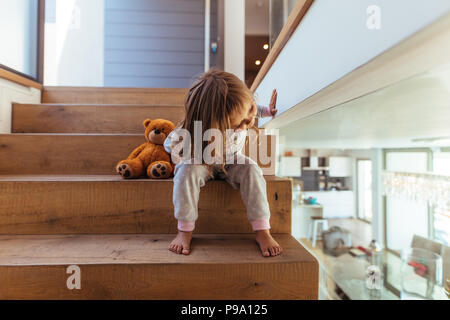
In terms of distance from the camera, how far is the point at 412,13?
36cm

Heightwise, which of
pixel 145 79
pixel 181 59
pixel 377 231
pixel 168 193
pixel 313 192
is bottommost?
pixel 377 231

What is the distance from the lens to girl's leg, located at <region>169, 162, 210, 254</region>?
78 cm

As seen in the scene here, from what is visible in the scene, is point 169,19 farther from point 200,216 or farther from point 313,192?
point 313,192

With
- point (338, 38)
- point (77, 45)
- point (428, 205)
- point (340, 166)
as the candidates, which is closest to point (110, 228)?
point (338, 38)

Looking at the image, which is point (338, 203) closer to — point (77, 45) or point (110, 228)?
point (77, 45)

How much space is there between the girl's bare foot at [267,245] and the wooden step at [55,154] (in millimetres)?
783

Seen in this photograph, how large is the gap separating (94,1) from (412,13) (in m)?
3.41

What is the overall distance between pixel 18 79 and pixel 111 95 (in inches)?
20.0

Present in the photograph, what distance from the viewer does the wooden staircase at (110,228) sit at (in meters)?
0.65

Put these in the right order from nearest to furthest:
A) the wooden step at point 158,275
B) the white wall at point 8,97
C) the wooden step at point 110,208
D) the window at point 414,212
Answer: the wooden step at point 158,275 → the wooden step at point 110,208 → the white wall at point 8,97 → the window at point 414,212

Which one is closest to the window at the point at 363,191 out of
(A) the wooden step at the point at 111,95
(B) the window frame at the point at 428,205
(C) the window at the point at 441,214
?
(B) the window frame at the point at 428,205

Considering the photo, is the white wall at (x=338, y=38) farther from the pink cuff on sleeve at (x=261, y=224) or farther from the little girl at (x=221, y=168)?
the pink cuff on sleeve at (x=261, y=224)

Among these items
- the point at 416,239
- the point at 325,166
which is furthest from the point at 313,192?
the point at 416,239

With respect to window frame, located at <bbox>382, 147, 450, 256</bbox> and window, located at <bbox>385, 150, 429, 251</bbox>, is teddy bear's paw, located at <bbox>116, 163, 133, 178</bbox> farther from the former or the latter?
window, located at <bbox>385, 150, 429, 251</bbox>
